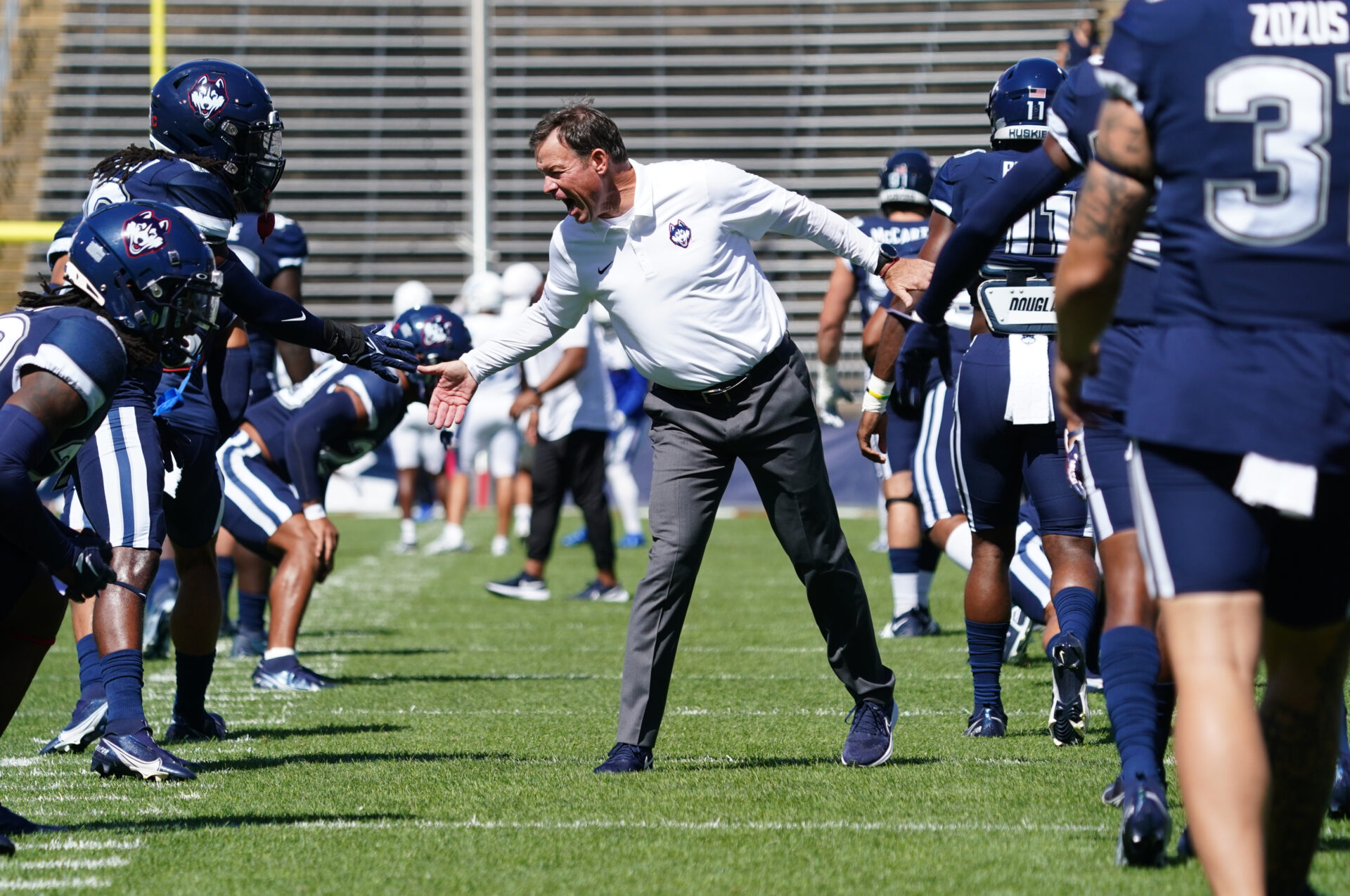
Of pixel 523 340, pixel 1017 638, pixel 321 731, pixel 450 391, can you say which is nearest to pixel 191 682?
pixel 321 731

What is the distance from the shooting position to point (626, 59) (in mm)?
23188

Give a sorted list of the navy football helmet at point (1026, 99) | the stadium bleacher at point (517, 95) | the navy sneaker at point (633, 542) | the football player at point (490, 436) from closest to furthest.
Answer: the navy football helmet at point (1026, 99) → the football player at point (490, 436) → the navy sneaker at point (633, 542) → the stadium bleacher at point (517, 95)

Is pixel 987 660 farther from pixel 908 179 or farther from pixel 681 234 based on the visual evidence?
pixel 908 179

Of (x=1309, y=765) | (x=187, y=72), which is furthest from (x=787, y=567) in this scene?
(x=1309, y=765)

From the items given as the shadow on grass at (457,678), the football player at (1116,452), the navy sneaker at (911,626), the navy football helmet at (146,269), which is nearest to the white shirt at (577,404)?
the navy sneaker at (911,626)

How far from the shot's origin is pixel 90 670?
500 centimetres

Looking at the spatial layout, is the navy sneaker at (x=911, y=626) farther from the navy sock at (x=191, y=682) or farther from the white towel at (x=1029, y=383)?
the navy sock at (x=191, y=682)

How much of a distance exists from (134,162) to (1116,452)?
282cm

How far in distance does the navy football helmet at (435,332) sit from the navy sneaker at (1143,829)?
4471 mm

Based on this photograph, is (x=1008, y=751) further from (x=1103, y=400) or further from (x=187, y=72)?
(x=187, y=72)

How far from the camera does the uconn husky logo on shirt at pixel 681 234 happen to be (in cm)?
445

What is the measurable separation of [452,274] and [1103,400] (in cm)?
1968

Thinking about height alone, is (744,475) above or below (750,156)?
below

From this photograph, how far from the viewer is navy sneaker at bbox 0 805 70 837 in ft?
12.0
